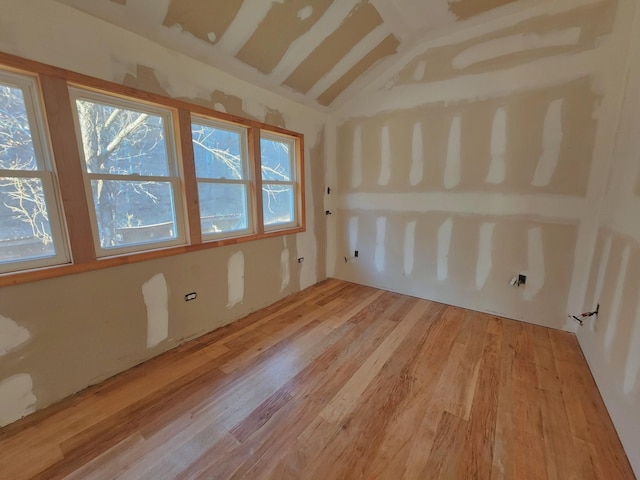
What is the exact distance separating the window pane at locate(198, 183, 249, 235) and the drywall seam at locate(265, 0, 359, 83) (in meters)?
1.22

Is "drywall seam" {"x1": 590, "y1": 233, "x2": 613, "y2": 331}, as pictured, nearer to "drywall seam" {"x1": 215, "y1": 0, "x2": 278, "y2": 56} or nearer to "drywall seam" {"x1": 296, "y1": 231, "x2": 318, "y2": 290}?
"drywall seam" {"x1": 296, "y1": 231, "x2": 318, "y2": 290}

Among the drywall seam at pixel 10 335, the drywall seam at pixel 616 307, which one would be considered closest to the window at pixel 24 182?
the drywall seam at pixel 10 335

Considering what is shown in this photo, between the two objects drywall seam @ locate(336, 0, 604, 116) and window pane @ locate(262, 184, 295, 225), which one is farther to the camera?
window pane @ locate(262, 184, 295, 225)

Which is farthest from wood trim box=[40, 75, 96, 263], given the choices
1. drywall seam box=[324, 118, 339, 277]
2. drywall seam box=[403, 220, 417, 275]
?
drywall seam box=[403, 220, 417, 275]

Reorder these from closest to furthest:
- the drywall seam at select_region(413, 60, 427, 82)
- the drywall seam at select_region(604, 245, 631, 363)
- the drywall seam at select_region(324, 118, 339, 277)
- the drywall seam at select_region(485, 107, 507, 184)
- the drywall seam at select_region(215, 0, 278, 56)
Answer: the drywall seam at select_region(604, 245, 631, 363), the drywall seam at select_region(215, 0, 278, 56), the drywall seam at select_region(485, 107, 507, 184), the drywall seam at select_region(413, 60, 427, 82), the drywall seam at select_region(324, 118, 339, 277)

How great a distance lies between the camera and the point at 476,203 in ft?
9.18

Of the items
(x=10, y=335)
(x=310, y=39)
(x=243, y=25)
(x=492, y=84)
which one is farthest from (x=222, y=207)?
(x=492, y=84)

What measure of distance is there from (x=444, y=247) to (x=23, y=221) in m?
3.55

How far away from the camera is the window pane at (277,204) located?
120 inches

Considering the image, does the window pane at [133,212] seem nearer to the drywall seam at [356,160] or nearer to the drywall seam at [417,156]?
the drywall seam at [356,160]

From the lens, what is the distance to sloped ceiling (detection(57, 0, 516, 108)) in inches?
70.5

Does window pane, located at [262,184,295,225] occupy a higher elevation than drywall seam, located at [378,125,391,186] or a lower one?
lower

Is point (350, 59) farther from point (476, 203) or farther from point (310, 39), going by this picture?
point (476, 203)

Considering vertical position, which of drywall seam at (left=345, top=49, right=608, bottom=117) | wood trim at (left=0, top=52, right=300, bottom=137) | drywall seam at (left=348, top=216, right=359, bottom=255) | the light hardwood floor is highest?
drywall seam at (left=345, top=49, right=608, bottom=117)
